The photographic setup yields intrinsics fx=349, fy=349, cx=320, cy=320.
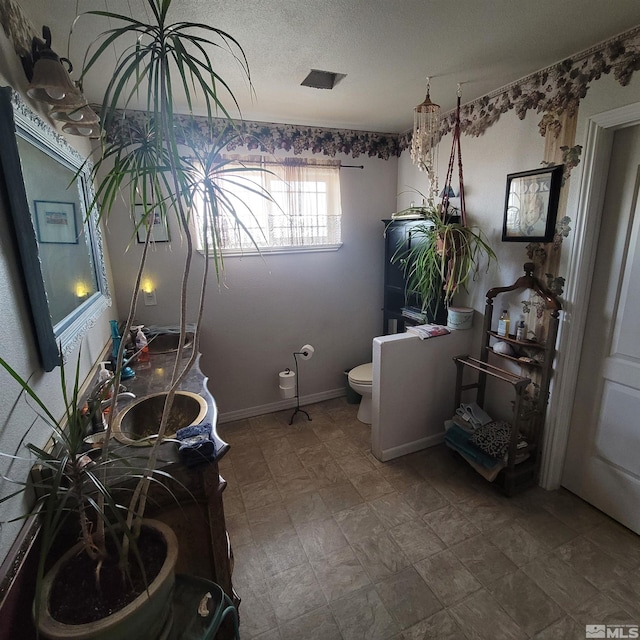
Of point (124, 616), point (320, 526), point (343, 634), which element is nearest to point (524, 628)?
point (343, 634)

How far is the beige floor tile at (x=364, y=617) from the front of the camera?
137 cm

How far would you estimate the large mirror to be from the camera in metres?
1.00

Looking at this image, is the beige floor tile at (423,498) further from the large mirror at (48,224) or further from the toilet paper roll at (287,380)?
the large mirror at (48,224)

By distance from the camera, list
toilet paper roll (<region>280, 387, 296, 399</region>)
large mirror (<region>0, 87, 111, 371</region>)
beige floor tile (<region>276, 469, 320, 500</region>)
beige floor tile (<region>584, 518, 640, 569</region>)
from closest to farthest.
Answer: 1. large mirror (<region>0, 87, 111, 371</region>)
2. beige floor tile (<region>584, 518, 640, 569</region>)
3. beige floor tile (<region>276, 469, 320, 500</region>)
4. toilet paper roll (<region>280, 387, 296, 399</region>)

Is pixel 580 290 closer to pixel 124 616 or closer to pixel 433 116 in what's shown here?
pixel 433 116

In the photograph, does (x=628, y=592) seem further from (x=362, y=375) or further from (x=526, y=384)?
(x=362, y=375)

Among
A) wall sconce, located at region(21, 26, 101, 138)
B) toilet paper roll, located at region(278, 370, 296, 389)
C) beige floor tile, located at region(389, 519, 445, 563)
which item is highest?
wall sconce, located at region(21, 26, 101, 138)

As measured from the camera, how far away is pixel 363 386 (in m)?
2.77

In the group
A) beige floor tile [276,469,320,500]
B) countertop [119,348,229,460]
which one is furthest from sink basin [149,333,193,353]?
beige floor tile [276,469,320,500]

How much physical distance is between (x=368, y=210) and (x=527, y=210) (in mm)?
1371

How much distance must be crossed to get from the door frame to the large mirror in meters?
2.11

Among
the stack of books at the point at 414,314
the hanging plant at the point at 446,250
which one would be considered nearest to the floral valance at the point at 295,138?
the hanging plant at the point at 446,250

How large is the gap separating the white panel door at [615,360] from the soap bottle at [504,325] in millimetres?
399

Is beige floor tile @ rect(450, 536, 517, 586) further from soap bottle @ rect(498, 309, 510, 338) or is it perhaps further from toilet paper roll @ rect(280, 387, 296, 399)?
toilet paper roll @ rect(280, 387, 296, 399)
